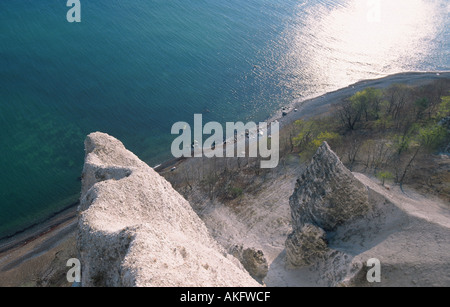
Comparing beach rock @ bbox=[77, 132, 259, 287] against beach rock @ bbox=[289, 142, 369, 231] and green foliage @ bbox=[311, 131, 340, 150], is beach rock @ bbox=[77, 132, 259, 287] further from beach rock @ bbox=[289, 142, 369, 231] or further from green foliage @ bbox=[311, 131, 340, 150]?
green foliage @ bbox=[311, 131, 340, 150]

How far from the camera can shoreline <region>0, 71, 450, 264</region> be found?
46.5 m

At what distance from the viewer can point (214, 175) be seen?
52.4m

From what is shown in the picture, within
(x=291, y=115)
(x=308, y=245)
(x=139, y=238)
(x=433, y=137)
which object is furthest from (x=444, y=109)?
(x=139, y=238)

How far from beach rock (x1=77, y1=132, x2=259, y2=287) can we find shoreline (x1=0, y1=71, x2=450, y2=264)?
69.9 feet

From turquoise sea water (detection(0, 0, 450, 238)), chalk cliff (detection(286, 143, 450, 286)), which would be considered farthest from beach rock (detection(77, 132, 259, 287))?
turquoise sea water (detection(0, 0, 450, 238))

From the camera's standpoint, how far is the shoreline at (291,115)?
4647 cm

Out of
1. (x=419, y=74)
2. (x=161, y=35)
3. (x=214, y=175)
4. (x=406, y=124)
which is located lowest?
(x=214, y=175)

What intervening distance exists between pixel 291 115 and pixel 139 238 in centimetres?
5447

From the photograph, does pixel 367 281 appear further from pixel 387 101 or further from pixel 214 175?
pixel 387 101

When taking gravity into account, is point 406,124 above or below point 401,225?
above
